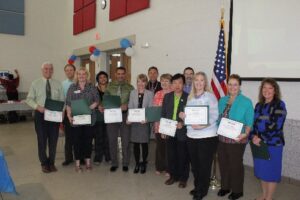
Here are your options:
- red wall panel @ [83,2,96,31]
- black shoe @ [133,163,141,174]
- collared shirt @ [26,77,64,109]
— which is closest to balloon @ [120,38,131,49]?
red wall panel @ [83,2,96,31]

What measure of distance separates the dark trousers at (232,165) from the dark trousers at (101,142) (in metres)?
2.11

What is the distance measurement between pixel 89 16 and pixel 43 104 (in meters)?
5.94

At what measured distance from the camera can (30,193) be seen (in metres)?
3.45

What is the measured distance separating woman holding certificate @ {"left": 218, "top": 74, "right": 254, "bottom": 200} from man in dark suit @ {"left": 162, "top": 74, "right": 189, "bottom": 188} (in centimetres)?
46

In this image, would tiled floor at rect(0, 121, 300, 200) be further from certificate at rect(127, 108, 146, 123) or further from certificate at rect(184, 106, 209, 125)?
certificate at rect(184, 106, 209, 125)

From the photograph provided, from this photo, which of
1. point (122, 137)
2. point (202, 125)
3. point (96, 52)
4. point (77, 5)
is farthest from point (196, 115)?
point (77, 5)

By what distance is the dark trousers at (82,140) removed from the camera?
4.13 m

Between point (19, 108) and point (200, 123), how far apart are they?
713cm

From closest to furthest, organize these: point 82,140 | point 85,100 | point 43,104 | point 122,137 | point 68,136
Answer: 1. point 85,100
2. point 43,104
3. point 82,140
4. point 122,137
5. point 68,136

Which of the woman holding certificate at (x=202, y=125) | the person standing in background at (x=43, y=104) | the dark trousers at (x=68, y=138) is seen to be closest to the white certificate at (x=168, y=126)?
the woman holding certificate at (x=202, y=125)

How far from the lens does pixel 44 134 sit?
4.19m

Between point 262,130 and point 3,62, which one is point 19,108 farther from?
point 262,130

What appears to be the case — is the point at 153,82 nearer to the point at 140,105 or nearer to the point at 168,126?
the point at 140,105

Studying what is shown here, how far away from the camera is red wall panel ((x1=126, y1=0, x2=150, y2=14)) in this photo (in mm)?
6641
